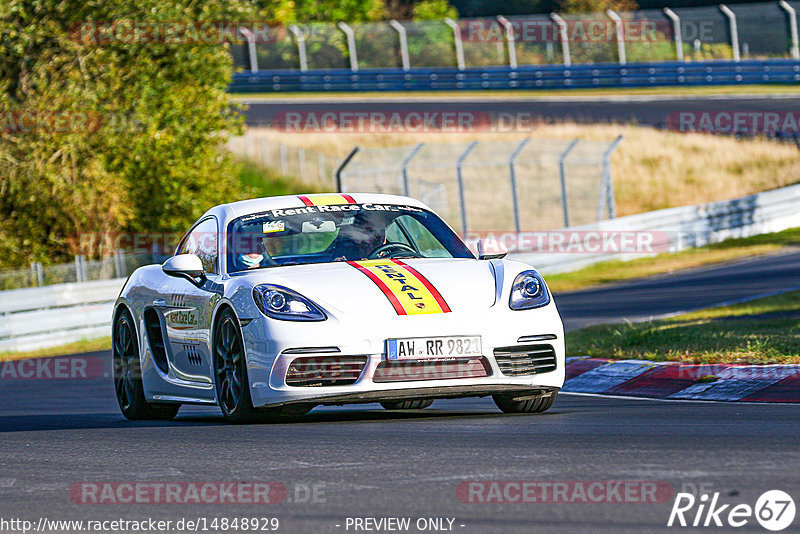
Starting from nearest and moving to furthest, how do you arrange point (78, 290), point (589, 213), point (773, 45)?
point (78, 290), point (589, 213), point (773, 45)

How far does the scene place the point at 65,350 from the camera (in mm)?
18625

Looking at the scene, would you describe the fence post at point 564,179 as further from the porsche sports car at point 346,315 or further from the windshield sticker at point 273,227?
the windshield sticker at point 273,227

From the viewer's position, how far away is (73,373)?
1522 centimetres

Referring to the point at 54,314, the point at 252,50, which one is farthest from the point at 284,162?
the point at 54,314

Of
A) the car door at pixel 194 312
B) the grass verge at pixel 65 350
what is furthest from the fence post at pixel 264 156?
the car door at pixel 194 312

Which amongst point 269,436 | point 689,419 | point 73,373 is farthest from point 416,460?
point 73,373

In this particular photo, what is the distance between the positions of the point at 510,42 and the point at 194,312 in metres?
39.8

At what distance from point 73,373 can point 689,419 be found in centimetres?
941

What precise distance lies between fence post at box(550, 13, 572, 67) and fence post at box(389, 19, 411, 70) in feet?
16.8

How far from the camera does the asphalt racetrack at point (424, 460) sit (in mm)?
4953

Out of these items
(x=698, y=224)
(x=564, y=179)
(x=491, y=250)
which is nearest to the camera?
(x=491, y=250)

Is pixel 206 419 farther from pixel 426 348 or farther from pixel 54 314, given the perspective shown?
pixel 54 314

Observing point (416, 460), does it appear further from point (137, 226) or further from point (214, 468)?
point (137, 226)

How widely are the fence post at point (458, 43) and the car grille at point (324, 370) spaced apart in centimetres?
3932
